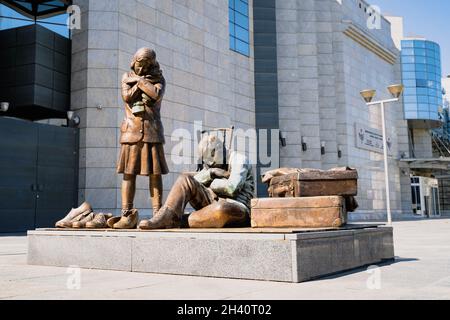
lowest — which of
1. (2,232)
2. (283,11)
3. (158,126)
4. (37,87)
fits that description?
(2,232)

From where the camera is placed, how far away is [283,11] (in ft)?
107

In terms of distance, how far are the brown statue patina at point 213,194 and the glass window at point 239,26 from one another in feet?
70.9

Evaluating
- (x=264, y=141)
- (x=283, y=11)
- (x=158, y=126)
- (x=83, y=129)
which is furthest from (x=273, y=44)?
(x=158, y=126)

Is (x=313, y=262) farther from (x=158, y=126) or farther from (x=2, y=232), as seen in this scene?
(x=2, y=232)

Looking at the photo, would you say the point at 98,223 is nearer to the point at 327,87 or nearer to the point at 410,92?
the point at 327,87

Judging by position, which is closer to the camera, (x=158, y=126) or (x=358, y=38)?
(x=158, y=126)

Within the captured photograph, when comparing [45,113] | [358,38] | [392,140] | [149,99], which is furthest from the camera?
[392,140]

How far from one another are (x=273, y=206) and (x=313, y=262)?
1.16 meters

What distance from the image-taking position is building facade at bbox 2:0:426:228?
20297 mm

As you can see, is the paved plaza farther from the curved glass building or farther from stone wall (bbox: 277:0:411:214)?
the curved glass building

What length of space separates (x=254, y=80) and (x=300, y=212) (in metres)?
24.8

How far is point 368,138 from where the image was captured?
39.8m

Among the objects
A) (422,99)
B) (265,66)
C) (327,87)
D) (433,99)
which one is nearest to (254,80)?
(265,66)

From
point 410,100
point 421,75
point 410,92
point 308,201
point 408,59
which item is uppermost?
point 408,59
